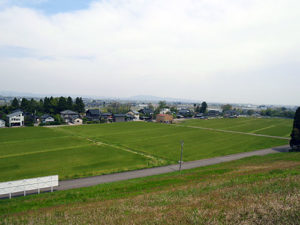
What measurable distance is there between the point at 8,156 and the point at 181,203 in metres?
36.5

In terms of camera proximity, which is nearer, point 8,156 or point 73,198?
point 73,198

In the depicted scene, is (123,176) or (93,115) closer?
(123,176)

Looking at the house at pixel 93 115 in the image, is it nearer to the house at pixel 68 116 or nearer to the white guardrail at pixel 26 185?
the house at pixel 68 116

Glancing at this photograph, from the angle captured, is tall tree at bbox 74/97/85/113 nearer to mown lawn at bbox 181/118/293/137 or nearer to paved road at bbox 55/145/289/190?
mown lawn at bbox 181/118/293/137

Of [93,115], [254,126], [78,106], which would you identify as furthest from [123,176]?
[78,106]

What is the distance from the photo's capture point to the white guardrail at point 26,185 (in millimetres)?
18500

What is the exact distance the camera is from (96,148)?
135 ft

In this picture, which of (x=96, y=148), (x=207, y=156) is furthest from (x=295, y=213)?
(x=96, y=148)

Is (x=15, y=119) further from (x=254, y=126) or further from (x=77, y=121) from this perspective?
(x=254, y=126)

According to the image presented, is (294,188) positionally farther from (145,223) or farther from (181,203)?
(145,223)

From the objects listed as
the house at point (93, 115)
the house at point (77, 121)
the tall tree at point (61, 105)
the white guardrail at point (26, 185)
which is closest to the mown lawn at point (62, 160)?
the white guardrail at point (26, 185)

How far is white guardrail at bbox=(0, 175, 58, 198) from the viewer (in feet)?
60.7

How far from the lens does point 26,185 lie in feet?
63.0

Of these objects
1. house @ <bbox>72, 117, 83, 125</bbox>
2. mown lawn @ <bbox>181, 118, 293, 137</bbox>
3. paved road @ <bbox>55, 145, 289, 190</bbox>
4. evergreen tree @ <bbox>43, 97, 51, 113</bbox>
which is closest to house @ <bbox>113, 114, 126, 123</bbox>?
house @ <bbox>72, 117, 83, 125</bbox>
